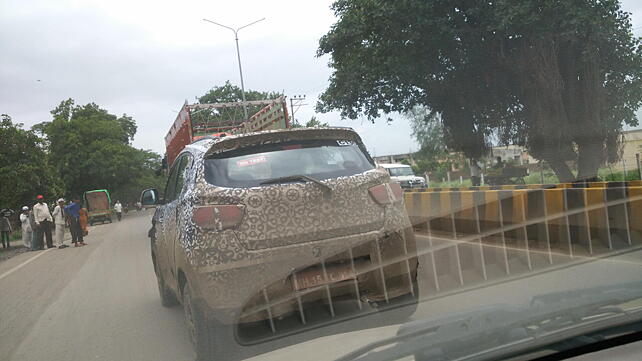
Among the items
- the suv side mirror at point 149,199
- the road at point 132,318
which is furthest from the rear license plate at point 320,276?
the suv side mirror at point 149,199

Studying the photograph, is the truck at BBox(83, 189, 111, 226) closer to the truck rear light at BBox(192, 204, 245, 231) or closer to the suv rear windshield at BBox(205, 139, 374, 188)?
the suv rear windshield at BBox(205, 139, 374, 188)

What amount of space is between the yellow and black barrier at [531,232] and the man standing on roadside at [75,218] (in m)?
11.4

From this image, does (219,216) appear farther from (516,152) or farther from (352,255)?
(516,152)

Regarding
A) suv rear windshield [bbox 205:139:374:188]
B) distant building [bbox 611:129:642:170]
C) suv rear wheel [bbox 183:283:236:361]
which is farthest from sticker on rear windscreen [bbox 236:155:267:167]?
distant building [bbox 611:129:642:170]

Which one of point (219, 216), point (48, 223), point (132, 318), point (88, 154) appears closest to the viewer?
point (219, 216)

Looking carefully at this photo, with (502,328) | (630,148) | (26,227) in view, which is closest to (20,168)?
(26,227)

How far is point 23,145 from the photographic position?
76.1ft

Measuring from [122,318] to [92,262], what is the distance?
6.92 meters

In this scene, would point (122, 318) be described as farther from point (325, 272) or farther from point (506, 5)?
point (506, 5)

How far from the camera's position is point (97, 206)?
41.2 m

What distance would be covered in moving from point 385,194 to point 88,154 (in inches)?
1913

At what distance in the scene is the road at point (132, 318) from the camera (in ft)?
13.6

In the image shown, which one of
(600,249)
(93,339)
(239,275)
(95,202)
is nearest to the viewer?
(239,275)

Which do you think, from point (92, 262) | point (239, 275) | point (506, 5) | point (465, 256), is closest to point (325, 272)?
point (239, 275)
